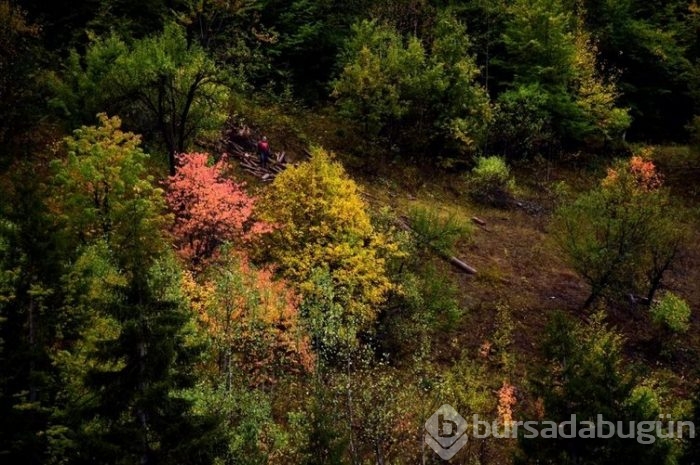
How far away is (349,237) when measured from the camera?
30.1m

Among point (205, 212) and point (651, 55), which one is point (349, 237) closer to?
point (205, 212)

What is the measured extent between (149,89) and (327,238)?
1436 centimetres

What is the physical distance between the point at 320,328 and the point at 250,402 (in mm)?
6051

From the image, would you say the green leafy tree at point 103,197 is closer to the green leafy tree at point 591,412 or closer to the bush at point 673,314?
the green leafy tree at point 591,412

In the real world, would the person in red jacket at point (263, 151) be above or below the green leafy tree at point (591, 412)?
above

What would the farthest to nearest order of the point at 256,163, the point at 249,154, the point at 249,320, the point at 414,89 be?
the point at 414,89 → the point at 249,154 → the point at 256,163 → the point at 249,320

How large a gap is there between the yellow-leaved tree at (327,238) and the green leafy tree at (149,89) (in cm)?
815

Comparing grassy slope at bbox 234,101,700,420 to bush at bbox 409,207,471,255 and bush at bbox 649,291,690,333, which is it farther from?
bush at bbox 409,207,471,255

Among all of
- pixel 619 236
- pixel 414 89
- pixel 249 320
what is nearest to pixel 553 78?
pixel 414 89

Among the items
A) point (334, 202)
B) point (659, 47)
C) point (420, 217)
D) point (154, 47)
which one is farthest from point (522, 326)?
point (659, 47)

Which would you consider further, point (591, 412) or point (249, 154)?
point (249, 154)

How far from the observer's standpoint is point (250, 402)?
65.8 feet

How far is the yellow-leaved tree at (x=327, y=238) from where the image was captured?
2898 centimetres

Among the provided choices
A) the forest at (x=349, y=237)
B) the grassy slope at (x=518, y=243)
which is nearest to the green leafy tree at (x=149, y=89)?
the forest at (x=349, y=237)
